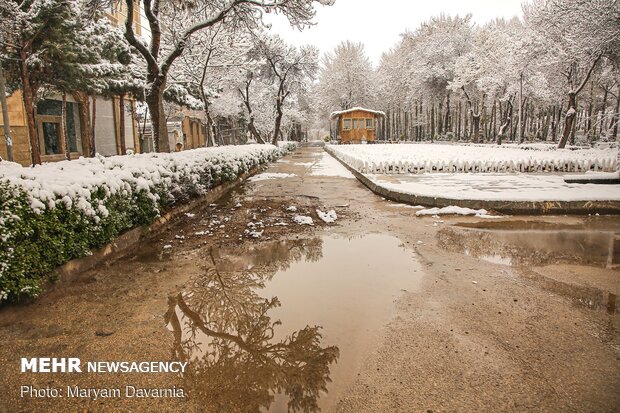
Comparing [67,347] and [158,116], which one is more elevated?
[158,116]

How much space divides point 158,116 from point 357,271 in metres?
9.07

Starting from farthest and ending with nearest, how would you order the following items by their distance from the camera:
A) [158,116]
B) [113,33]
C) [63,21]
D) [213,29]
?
[213,29], [113,33], [63,21], [158,116]

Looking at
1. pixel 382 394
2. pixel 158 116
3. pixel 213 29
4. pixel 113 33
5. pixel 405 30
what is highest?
pixel 405 30

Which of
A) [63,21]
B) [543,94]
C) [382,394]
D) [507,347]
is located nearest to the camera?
[382,394]

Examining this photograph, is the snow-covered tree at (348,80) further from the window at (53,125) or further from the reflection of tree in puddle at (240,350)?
the reflection of tree in puddle at (240,350)

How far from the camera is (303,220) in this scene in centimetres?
748

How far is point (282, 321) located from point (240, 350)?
1.81ft

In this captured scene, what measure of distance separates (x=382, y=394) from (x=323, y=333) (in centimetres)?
83

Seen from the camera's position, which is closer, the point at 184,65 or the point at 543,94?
the point at 184,65

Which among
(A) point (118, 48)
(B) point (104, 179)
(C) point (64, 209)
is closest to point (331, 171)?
(A) point (118, 48)

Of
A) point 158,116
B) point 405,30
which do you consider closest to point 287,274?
point 158,116

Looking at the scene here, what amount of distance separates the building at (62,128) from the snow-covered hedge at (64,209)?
8060 mm

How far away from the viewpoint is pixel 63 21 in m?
12.5

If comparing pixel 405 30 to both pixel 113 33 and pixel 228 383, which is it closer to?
pixel 113 33
